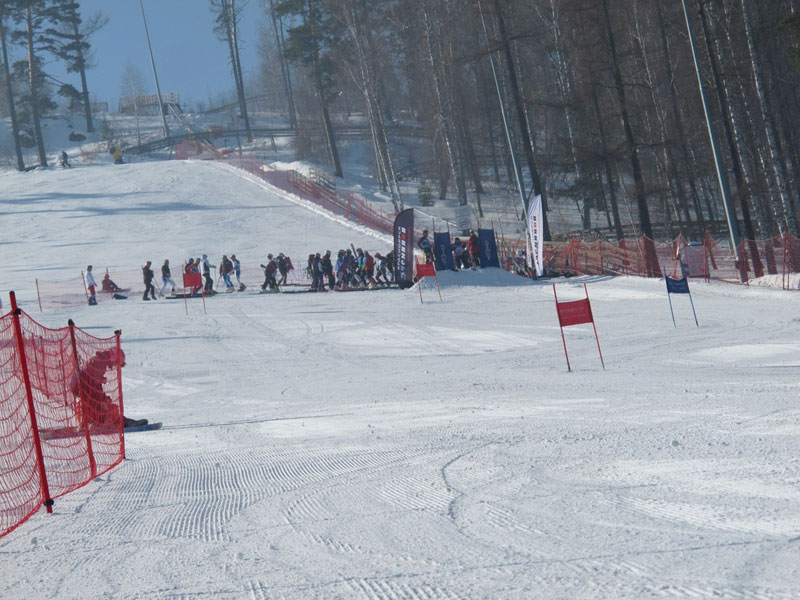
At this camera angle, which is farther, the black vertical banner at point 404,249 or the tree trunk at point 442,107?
the tree trunk at point 442,107

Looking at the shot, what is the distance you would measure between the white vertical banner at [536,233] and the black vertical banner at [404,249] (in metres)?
3.90

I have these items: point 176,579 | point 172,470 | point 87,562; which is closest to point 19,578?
point 87,562

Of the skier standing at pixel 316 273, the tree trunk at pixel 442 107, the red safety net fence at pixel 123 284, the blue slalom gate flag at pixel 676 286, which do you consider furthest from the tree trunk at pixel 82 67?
the blue slalom gate flag at pixel 676 286

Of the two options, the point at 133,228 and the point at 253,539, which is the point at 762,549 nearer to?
the point at 253,539

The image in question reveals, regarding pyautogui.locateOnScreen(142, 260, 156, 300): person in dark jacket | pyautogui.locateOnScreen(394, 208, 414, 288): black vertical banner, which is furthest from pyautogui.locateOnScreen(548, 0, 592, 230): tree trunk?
pyautogui.locateOnScreen(142, 260, 156, 300): person in dark jacket

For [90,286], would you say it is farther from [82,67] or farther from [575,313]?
[82,67]

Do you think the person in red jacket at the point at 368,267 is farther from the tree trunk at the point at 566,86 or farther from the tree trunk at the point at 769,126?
the tree trunk at the point at 769,126

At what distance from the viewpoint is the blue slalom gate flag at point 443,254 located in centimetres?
2736

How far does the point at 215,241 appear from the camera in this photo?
118 ft

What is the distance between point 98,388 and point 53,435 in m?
0.75

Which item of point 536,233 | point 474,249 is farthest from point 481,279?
point 536,233

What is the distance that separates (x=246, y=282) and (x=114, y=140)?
4760 cm

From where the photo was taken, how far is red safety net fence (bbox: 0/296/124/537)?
646cm

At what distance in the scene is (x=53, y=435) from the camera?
958 centimetres
